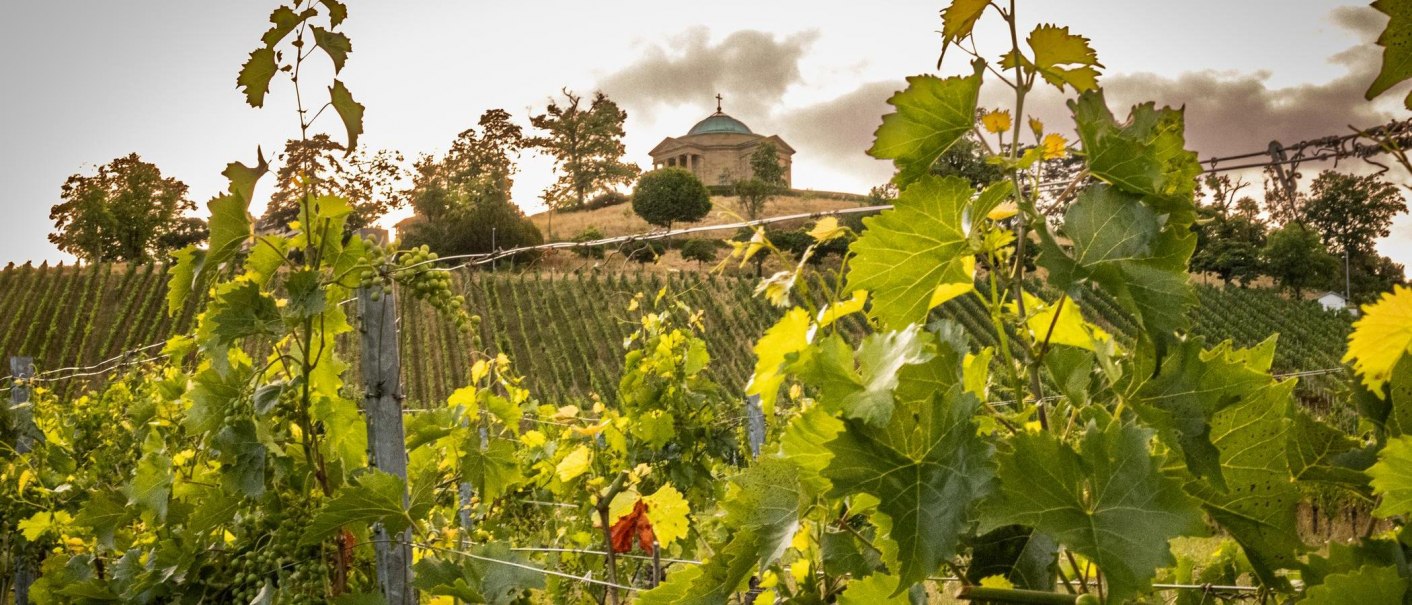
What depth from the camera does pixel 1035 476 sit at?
71 centimetres

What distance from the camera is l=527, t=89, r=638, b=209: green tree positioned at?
5838 cm

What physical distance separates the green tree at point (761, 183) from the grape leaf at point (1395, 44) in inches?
2344

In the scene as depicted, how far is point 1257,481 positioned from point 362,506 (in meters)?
1.42

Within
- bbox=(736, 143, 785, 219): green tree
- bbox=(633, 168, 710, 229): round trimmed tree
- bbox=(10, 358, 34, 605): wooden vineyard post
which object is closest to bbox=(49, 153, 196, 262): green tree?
bbox=(633, 168, 710, 229): round trimmed tree

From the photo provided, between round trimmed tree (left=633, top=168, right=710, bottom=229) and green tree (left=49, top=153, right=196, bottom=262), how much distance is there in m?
23.0

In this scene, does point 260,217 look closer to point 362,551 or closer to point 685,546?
point 362,551

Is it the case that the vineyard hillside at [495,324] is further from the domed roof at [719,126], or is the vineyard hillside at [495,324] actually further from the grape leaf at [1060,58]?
the domed roof at [719,126]

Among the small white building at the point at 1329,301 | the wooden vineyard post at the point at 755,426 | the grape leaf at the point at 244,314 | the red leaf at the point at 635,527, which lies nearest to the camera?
the grape leaf at the point at 244,314

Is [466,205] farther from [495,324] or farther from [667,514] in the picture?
[667,514]

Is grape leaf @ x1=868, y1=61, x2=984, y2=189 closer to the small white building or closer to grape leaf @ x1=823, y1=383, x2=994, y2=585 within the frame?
grape leaf @ x1=823, y1=383, x2=994, y2=585

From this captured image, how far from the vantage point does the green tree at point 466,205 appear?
131 ft

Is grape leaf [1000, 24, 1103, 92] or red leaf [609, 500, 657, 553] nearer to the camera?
grape leaf [1000, 24, 1103, 92]

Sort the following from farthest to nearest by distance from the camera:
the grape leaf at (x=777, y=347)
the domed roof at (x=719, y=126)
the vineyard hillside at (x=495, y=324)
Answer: the domed roof at (x=719, y=126)
the vineyard hillside at (x=495, y=324)
the grape leaf at (x=777, y=347)

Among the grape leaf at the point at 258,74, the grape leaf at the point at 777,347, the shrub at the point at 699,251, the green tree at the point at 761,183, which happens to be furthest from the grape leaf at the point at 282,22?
the green tree at the point at 761,183
